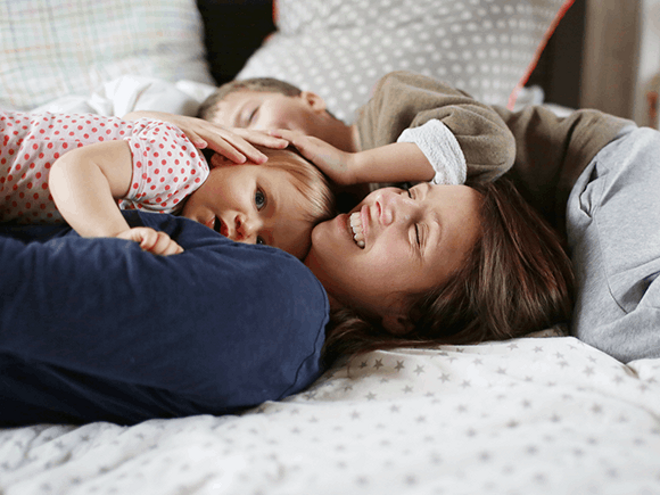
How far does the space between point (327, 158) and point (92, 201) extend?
0.52 m

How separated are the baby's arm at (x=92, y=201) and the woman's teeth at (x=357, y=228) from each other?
0.35 m

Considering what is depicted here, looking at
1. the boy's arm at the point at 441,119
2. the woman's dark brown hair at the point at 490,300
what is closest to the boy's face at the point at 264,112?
the boy's arm at the point at 441,119

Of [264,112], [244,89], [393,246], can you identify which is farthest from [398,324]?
[244,89]

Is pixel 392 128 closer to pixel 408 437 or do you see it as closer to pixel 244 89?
pixel 244 89

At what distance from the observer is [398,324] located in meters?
0.92

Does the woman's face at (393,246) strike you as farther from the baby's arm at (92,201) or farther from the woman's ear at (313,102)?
the woman's ear at (313,102)

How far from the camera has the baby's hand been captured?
0.60 metres

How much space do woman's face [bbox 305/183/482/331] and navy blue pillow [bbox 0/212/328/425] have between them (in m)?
0.21

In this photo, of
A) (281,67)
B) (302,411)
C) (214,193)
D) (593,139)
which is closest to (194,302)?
(302,411)

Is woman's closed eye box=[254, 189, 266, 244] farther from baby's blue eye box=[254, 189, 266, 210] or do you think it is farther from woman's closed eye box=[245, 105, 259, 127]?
woman's closed eye box=[245, 105, 259, 127]

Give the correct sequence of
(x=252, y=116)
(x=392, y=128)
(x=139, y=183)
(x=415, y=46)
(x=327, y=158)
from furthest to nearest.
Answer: (x=415, y=46) < (x=252, y=116) < (x=392, y=128) < (x=327, y=158) < (x=139, y=183)

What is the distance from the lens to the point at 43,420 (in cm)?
65

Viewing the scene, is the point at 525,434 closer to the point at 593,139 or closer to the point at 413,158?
the point at 413,158

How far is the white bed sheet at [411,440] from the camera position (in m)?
0.45
